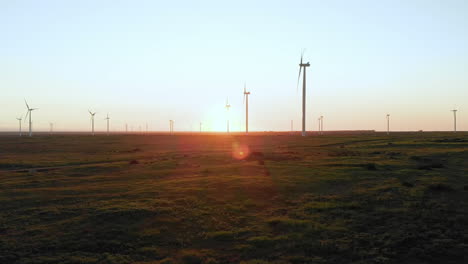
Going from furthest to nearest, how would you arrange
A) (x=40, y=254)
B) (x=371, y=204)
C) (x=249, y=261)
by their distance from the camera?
(x=371, y=204) < (x=40, y=254) < (x=249, y=261)

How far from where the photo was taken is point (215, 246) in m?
19.1

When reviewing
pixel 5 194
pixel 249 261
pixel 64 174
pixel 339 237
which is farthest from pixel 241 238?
pixel 64 174

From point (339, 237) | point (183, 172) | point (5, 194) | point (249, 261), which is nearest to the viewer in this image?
point (249, 261)

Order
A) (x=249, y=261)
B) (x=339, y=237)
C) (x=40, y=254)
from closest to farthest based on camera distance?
(x=249, y=261) → (x=40, y=254) → (x=339, y=237)

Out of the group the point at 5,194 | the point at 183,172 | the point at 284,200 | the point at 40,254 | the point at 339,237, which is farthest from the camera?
the point at 183,172

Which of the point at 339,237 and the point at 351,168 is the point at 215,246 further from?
the point at 351,168

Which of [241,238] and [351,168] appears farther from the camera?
[351,168]

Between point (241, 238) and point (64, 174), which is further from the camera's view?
point (64, 174)

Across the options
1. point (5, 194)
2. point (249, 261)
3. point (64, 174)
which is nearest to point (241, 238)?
point (249, 261)

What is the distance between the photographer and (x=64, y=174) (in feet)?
155

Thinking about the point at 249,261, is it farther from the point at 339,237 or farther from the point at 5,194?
the point at 5,194

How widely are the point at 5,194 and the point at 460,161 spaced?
55003 mm

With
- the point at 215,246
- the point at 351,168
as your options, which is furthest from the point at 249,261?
the point at 351,168

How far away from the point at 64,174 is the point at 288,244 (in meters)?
38.4
